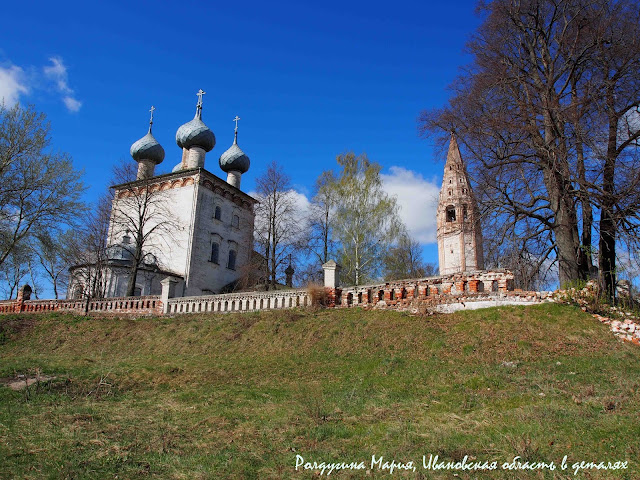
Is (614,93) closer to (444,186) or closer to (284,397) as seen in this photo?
(284,397)

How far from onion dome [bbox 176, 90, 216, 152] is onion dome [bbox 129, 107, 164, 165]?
5.80ft

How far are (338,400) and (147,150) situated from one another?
29410 mm

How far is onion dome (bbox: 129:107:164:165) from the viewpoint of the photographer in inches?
1280

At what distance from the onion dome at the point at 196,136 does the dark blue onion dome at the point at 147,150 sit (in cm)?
177

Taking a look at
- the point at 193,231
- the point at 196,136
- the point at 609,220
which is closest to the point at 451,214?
the point at 193,231

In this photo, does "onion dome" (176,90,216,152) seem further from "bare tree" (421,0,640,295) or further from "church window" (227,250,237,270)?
"bare tree" (421,0,640,295)

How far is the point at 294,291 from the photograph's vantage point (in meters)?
15.0

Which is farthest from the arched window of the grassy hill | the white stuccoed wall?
the grassy hill

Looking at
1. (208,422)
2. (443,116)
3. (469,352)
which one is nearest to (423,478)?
(208,422)

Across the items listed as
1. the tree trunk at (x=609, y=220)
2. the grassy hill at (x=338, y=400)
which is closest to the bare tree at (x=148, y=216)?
the grassy hill at (x=338, y=400)

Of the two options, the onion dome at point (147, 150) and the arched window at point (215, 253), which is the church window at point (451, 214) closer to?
the arched window at point (215, 253)

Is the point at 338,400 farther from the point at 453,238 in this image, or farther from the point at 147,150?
the point at 147,150

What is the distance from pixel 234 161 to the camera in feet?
110

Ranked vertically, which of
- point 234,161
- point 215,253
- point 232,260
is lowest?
point 232,260
